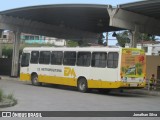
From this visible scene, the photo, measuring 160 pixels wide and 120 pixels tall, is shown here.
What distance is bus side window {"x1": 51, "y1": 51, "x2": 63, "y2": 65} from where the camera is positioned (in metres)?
30.6

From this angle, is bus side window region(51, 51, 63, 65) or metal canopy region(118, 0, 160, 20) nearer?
metal canopy region(118, 0, 160, 20)

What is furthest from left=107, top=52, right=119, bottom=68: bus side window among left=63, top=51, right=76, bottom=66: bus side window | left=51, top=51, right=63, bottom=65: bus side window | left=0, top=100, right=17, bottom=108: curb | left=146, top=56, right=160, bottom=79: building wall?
left=0, top=100, right=17, bottom=108: curb

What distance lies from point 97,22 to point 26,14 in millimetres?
6699

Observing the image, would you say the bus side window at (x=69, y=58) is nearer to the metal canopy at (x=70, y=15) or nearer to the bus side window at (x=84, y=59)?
the bus side window at (x=84, y=59)

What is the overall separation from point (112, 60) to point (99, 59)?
1.26 meters

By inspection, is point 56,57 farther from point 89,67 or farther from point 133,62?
point 133,62

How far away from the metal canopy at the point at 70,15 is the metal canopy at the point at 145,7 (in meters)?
1.57

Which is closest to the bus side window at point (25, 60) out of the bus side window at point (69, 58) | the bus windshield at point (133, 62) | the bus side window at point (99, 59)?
the bus side window at point (69, 58)

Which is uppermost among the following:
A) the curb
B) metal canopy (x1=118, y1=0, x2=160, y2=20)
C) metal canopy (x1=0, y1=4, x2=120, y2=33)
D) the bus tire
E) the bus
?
metal canopy (x1=0, y1=4, x2=120, y2=33)

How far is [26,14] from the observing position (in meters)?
39.4

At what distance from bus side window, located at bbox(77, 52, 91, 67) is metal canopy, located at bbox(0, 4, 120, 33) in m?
4.23

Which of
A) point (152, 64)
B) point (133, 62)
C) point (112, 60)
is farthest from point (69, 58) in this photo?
point (152, 64)

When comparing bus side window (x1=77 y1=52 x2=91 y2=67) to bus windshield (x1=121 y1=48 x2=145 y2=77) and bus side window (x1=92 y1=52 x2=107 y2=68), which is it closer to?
bus side window (x1=92 y1=52 x2=107 y2=68)

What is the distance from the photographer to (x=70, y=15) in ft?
126
